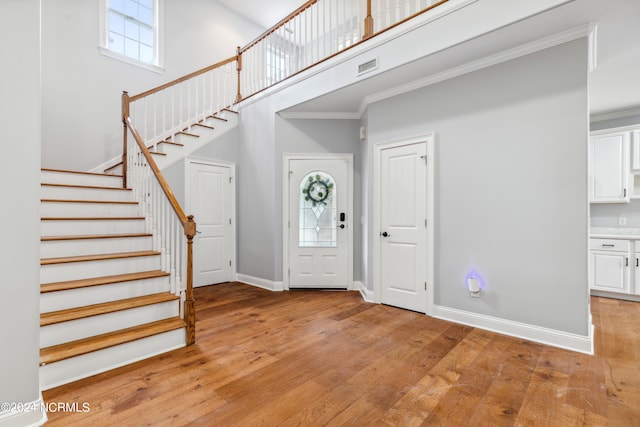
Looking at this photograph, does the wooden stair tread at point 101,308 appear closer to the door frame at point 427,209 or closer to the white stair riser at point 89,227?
the white stair riser at point 89,227

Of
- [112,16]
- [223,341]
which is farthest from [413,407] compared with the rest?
[112,16]

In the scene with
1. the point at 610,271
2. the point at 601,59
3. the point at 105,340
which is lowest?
the point at 105,340

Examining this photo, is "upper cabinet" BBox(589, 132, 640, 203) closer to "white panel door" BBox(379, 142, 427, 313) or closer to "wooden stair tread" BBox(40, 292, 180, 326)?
"white panel door" BBox(379, 142, 427, 313)

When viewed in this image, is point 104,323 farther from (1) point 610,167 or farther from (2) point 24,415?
(1) point 610,167

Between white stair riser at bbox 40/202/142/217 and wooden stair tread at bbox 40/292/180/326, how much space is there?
132 centimetres

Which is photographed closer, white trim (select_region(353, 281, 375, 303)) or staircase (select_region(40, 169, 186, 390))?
staircase (select_region(40, 169, 186, 390))

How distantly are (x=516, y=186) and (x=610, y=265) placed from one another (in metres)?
2.63

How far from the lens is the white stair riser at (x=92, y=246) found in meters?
2.85

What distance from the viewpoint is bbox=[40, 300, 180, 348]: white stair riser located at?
224cm

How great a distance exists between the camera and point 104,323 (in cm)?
248

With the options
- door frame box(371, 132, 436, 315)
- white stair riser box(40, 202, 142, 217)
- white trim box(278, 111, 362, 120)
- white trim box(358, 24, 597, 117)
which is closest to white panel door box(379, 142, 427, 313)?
door frame box(371, 132, 436, 315)

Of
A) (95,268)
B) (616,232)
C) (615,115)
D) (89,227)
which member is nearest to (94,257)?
(95,268)

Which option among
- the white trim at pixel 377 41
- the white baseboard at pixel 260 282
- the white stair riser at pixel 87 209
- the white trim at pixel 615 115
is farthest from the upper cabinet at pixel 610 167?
the white stair riser at pixel 87 209

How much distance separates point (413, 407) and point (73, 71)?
5874 millimetres
